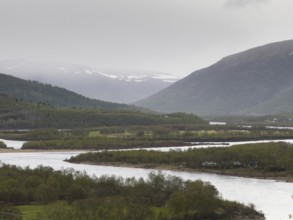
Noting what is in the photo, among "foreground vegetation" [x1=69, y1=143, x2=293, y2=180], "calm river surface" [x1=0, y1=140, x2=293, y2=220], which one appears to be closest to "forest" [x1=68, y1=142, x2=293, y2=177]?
"foreground vegetation" [x1=69, y1=143, x2=293, y2=180]

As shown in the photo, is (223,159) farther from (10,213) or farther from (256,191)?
(10,213)

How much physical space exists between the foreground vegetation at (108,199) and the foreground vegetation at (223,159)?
125ft

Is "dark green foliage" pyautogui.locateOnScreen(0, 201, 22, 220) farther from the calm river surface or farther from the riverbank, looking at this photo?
the riverbank

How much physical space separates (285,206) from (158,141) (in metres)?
111

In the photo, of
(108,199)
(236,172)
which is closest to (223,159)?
(236,172)

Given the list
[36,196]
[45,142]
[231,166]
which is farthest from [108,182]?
[45,142]

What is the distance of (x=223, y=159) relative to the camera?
122 metres

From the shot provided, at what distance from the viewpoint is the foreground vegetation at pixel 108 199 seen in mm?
59812

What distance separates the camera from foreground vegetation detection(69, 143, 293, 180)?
4402 inches

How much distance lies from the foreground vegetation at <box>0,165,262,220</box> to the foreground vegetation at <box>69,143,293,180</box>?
1503 inches

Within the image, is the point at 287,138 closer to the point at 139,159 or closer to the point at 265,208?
the point at 139,159

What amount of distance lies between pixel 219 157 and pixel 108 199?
57935 mm

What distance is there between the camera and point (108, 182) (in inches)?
3135

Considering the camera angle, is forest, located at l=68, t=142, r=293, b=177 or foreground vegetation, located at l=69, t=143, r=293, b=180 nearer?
foreground vegetation, located at l=69, t=143, r=293, b=180
